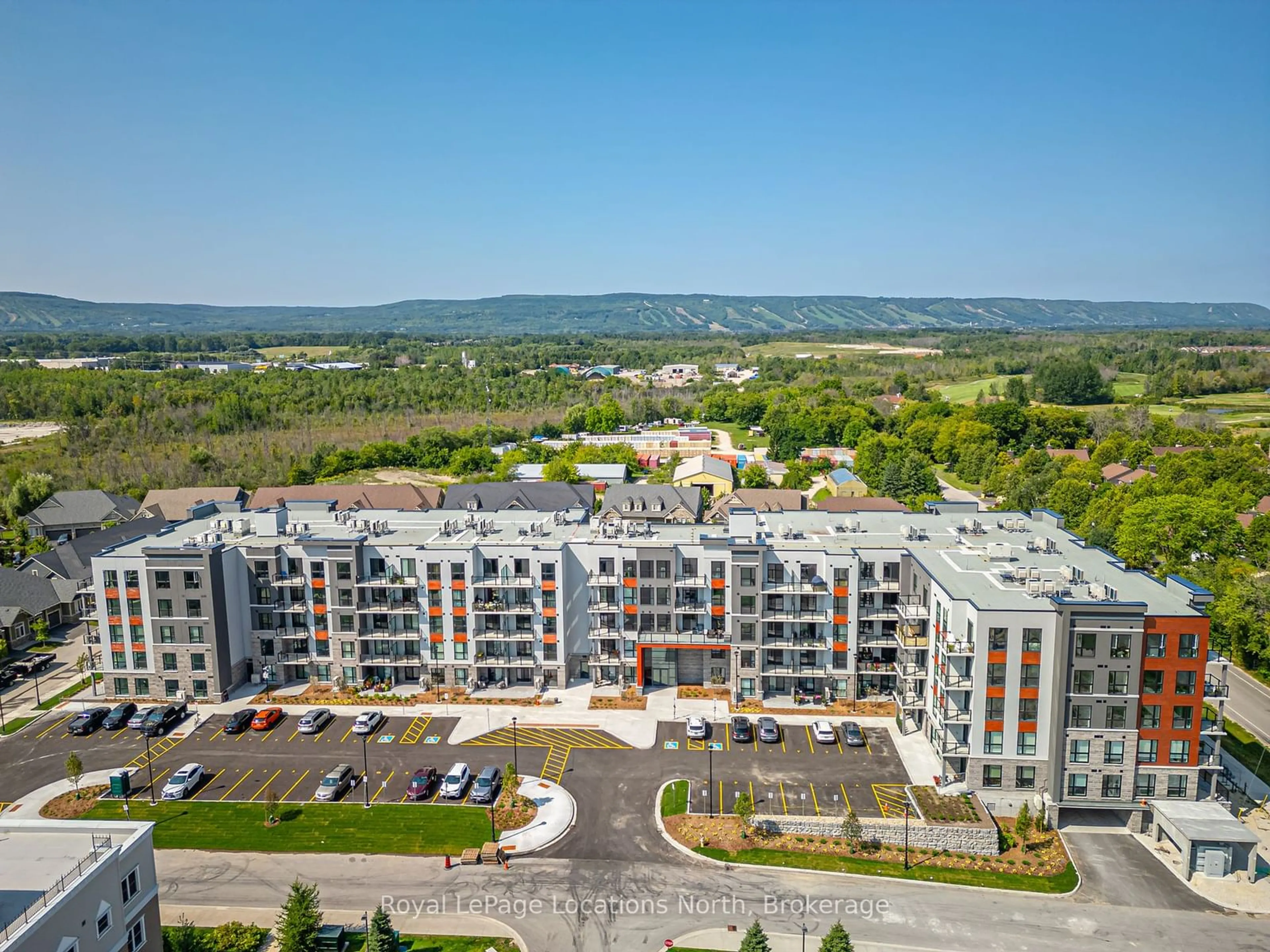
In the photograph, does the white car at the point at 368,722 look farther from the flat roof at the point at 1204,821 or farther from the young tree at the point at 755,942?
the flat roof at the point at 1204,821

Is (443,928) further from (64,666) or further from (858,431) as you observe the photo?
(858,431)

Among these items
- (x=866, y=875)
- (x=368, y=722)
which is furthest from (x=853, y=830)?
(x=368, y=722)

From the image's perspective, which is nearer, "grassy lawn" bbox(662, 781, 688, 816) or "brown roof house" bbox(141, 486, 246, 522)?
"grassy lawn" bbox(662, 781, 688, 816)

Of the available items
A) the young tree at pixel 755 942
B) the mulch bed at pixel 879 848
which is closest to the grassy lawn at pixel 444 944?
the young tree at pixel 755 942

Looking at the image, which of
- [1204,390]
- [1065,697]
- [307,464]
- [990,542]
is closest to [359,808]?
[1065,697]

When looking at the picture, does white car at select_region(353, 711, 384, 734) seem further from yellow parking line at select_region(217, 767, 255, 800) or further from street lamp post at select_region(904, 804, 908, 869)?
street lamp post at select_region(904, 804, 908, 869)

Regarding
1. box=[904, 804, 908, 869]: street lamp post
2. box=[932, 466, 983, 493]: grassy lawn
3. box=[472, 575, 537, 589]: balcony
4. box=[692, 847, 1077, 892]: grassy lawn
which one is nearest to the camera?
box=[692, 847, 1077, 892]: grassy lawn

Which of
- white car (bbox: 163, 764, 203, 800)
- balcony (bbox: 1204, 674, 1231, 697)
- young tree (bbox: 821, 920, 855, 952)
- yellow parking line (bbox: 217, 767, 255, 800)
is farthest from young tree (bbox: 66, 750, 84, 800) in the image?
balcony (bbox: 1204, 674, 1231, 697)

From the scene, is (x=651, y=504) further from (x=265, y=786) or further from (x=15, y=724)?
(x=15, y=724)
